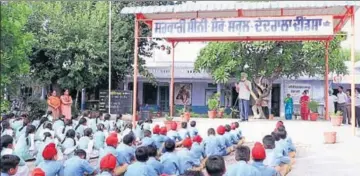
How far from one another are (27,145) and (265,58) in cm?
1099

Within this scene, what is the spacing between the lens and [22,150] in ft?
29.7

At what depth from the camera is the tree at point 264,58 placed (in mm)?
17531

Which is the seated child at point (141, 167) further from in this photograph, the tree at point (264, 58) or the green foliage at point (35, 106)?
the green foliage at point (35, 106)

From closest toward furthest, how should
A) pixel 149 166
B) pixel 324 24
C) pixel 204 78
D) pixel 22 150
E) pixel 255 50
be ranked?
pixel 149 166
pixel 22 150
pixel 324 24
pixel 255 50
pixel 204 78

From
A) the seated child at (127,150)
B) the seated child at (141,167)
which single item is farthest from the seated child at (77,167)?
the seated child at (127,150)

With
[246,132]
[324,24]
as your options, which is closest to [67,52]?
[246,132]

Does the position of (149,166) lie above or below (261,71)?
below

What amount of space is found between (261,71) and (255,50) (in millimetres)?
964

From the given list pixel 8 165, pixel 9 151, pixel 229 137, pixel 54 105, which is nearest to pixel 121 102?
pixel 54 105

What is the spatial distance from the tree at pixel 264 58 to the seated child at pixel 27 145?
9.55 metres

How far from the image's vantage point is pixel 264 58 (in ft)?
59.0

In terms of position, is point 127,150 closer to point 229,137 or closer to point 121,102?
point 229,137

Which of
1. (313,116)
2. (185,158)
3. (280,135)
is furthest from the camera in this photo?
(313,116)

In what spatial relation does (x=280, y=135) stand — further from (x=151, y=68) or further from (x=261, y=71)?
(x=151, y=68)
